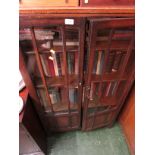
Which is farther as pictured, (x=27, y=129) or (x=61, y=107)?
(x=61, y=107)

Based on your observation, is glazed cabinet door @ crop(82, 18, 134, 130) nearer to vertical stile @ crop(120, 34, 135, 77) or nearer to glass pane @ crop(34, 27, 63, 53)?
vertical stile @ crop(120, 34, 135, 77)

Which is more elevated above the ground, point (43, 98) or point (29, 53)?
point (29, 53)

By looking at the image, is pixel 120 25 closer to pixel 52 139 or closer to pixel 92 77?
pixel 92 77

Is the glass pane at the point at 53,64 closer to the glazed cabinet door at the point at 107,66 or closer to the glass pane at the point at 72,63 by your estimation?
the glass pane at the point at 72,63

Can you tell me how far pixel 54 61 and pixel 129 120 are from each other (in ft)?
3.28

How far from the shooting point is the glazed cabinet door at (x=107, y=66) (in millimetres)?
719

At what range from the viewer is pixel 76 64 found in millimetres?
901

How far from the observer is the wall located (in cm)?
127

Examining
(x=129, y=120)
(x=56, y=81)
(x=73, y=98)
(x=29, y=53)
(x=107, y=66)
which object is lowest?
(x=129, y=120)

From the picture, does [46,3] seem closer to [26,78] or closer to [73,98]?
[26,78]

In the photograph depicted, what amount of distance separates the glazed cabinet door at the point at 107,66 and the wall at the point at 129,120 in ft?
0.38

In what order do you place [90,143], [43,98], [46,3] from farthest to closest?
[90,143]
[43,98]
[46,3]

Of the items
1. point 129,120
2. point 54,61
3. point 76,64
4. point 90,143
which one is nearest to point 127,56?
point 76,64
